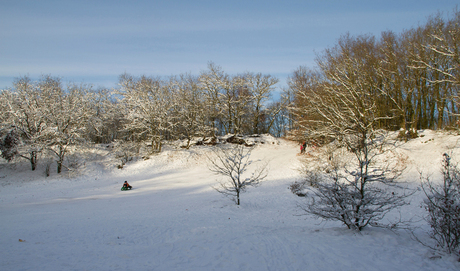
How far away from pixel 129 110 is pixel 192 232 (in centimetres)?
2822

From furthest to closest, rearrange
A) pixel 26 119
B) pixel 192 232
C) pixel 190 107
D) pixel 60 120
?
1. pixel 190 107
2. pixel 60 120
3. pixel 26 119
4. pixel 192 232

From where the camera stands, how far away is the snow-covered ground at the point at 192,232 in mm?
5484

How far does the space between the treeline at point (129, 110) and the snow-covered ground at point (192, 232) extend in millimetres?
5354

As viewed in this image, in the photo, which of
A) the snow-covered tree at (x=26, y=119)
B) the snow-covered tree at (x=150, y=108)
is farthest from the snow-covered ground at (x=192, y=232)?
the snow-covered tree at (x=150, y=108)

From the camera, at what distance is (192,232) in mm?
8578

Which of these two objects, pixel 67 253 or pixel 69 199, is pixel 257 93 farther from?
pixel 67 253

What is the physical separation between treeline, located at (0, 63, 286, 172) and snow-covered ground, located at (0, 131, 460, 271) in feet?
17.6

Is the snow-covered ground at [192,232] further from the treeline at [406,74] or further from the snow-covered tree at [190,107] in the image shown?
the snow-covered tree at [190,107]

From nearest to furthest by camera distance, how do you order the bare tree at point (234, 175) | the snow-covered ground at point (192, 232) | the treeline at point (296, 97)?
1. the snow-covered ground at point (192, 232)
2. the bare tree at point (234, 175)
3. the treeline at point (296, 97)

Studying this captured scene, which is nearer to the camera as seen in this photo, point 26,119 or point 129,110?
point 26,119

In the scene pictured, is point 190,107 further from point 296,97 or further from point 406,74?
point 406,74

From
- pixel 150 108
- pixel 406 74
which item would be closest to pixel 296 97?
pixel 406 74

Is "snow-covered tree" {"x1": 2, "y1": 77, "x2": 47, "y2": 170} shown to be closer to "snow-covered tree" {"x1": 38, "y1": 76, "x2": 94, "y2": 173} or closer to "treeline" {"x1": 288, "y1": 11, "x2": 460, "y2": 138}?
"snow-covered tree" {"x1": 38, "y1": 76, "x2": 94, "y2": 173}

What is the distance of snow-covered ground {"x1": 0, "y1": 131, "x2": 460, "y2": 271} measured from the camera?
5484mm
